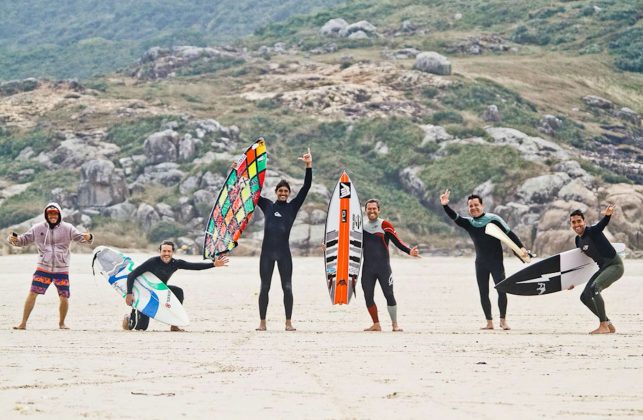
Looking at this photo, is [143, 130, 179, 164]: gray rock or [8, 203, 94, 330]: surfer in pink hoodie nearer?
[8, 203, 94, 330]: surfer in pink hoodie

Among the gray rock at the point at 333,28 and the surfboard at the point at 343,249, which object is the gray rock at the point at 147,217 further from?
the gray rock at the point at 333,28

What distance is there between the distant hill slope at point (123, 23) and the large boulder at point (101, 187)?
6480cm

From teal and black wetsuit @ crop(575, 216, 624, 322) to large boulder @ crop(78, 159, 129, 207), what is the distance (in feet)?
87.2

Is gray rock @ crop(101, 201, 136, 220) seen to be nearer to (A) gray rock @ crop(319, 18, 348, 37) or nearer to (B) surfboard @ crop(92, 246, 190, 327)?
(B) surfboard @ crop(92, 246, 190, 327)

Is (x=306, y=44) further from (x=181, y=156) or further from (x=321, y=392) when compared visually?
(x=321, y=392)

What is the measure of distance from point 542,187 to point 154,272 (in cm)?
2417

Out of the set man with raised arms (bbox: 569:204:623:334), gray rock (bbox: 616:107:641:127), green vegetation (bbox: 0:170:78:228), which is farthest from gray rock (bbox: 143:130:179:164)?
man with raised arms (bbox: 569:204:623:334)

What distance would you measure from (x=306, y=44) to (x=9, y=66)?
141 feet

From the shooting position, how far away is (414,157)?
130ft

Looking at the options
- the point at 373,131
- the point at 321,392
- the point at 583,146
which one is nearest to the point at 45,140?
the point at 373,131

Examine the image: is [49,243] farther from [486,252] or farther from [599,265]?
[599,265]

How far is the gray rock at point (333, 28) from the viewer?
63797 millimetres

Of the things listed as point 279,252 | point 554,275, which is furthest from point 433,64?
point 279,252

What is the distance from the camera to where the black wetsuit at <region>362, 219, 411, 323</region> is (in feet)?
34.6
